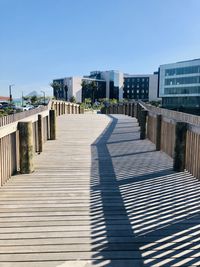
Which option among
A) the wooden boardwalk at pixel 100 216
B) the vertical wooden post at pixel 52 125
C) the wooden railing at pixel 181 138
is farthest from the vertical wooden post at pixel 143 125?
the wooden boardwalk at pixel 100 216

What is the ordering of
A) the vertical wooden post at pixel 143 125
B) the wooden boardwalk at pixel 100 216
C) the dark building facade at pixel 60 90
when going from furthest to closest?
the dark building facade at pixel 60 90 < the vertical wooden post at pixel 143 125 < the wooden boardwalk at pixel 100 216

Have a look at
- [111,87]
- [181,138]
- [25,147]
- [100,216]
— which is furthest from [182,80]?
[100,216]

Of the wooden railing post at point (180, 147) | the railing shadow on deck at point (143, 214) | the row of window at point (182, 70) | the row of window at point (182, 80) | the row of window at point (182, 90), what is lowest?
the railing shadow on deck at point (143, 214)

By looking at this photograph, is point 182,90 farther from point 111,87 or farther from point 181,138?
point 181,138

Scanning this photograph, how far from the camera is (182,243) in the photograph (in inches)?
185

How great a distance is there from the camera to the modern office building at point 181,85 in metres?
75.5

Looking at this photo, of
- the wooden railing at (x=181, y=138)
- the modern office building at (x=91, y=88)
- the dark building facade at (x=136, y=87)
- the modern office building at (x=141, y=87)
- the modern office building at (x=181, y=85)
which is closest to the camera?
the wooden railing at (x=181, y=138)

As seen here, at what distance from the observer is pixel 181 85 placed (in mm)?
80312

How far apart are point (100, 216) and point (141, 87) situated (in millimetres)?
142490

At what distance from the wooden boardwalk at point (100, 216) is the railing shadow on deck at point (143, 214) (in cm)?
1

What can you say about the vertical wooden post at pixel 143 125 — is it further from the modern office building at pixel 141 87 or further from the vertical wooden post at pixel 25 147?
the modern office building at pixel 141 87

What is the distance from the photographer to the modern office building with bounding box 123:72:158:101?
14138cm

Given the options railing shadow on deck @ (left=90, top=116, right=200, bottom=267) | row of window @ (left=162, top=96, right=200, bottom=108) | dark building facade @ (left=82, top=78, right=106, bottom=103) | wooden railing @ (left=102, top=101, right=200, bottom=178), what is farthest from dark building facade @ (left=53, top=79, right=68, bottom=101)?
railing shadow on deck @ (left=90, top=116, right=200, bottom=267)

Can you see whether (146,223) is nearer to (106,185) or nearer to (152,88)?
(106,185)
